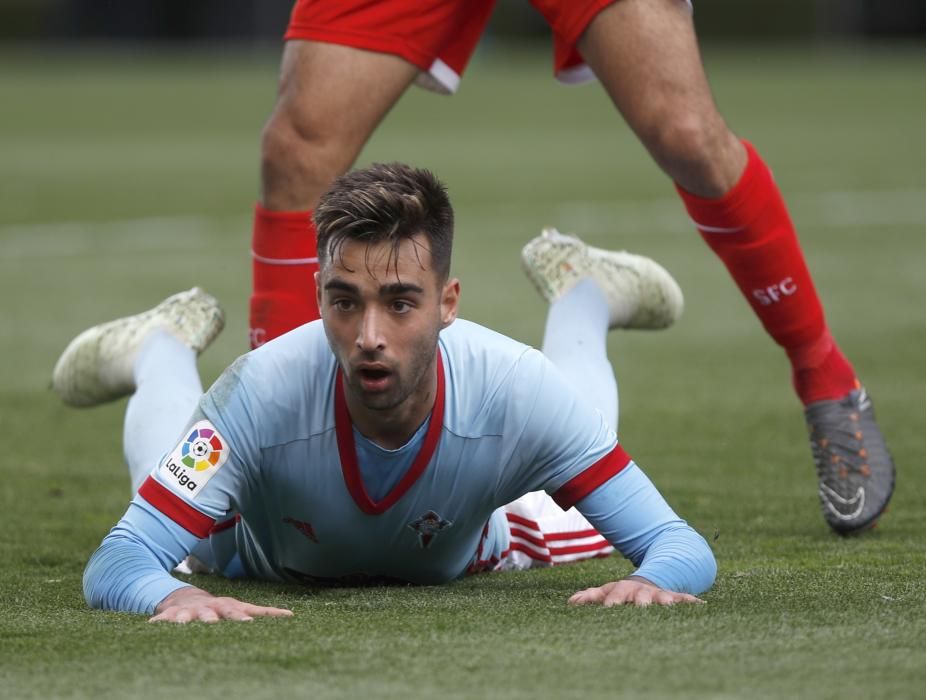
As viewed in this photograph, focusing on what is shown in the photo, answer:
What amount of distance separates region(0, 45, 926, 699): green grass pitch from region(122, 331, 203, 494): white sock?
26 cm

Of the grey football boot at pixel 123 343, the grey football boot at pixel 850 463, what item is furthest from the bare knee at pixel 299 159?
the grey football boot at pixel 850 463

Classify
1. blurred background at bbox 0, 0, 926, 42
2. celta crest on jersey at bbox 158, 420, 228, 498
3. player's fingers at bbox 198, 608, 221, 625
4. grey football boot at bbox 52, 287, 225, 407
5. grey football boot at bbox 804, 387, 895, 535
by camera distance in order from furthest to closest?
blurred background at bbox 0, 0, 926, 42 < grey football boot at bbox 52, 287, 225, 407 < grey football boot at bbox 804, 387, 895, 535 < celta crest on jersey at bbox 158, 420, 228, 498 < player's fingers at bbox 198, 608, 221, 625

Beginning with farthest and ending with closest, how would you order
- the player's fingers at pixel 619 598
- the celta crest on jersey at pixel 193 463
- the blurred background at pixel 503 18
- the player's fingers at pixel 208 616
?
the blurred background at pixel 503 18
the celta crest on jersey at pixel 193 463
the player's fingers at pixel 619 598
the player's fingers at pixel 208 616

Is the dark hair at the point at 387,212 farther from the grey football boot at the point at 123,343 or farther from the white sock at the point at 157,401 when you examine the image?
the grey football boot at the point at 123,343

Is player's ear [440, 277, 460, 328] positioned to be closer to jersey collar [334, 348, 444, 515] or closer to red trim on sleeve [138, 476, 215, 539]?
jersey collar [334, 348, 444, 515]

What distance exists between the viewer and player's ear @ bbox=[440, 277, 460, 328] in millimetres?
3297

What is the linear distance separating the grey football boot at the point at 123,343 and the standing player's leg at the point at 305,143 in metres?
0.28

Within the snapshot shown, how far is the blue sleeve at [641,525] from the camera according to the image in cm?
332

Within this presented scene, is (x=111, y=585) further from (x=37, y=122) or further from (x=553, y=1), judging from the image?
(x=37, y=122)

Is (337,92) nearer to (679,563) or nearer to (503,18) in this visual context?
(679,563)

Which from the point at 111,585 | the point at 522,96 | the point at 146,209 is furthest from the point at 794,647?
the point at 522,96

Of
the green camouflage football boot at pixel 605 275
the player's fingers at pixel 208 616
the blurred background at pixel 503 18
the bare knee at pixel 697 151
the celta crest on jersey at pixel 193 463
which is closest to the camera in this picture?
the player's fingers at pixel 208 616

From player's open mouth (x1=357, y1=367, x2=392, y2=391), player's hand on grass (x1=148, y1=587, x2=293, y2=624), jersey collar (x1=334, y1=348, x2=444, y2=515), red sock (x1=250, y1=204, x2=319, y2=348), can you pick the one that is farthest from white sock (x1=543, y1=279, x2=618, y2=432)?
player's hand on grass (x1=148, y1=587, x2=293, y2=624)

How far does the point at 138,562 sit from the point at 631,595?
34.2 inches
